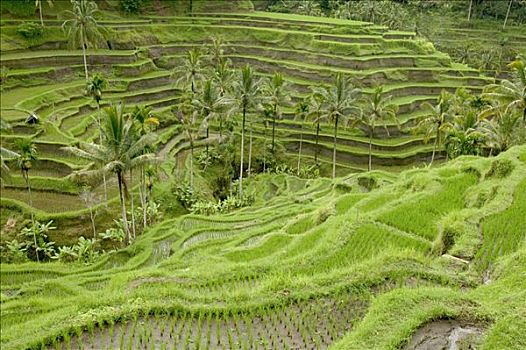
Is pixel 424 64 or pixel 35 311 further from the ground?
pixel 424 64

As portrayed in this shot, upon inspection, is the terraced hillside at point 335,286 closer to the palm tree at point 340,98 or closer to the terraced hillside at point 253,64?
the palm tree at point 340,98

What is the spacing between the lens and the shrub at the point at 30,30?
39.0 meters

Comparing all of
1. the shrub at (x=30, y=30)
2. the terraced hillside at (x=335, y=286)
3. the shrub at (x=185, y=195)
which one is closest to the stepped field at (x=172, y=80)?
the shrub at (x=30, y=30)

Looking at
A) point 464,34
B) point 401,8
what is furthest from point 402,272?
point 401,8

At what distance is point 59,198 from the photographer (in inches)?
951

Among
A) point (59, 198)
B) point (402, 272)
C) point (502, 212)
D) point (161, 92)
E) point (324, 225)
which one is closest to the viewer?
point (402, 272)

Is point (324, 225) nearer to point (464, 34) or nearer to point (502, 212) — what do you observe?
point (502, 212)

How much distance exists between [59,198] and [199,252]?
10.7 metres

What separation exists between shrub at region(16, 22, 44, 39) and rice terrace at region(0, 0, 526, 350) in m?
0.15

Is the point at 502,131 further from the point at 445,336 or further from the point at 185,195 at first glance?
the point at 445,336

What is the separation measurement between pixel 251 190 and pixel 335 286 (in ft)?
69.4

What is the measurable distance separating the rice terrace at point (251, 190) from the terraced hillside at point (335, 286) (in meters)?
0.05

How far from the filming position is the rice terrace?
372 inches

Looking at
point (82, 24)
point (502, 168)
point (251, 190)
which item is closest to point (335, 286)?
point (502, 168)
